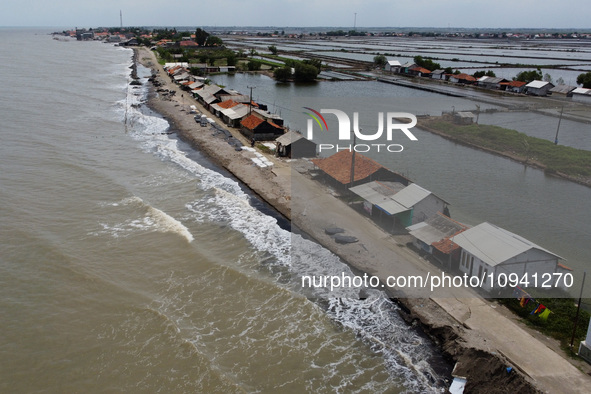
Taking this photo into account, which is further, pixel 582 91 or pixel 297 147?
pixel 582 91

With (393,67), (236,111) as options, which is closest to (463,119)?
(236,111)

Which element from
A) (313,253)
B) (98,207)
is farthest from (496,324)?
(98,207)

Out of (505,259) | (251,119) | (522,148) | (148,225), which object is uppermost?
(251,119)

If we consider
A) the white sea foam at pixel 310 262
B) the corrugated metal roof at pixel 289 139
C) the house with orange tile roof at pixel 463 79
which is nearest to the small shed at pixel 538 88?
the house with orange tile roof at pixel 463 79

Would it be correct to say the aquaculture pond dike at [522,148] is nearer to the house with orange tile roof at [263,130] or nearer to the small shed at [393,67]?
the house with orange tile roof at [263,130]

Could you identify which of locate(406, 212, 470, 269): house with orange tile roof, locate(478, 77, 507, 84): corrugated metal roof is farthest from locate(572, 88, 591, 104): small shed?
locate(406, 212, 470, 269): house with orange tile roof

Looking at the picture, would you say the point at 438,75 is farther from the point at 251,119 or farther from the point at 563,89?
the point at 251,119

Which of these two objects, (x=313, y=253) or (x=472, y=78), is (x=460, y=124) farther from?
(x=472, y=78)
